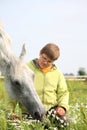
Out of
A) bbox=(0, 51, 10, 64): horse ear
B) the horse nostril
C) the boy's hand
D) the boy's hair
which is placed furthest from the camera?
the boy's hair

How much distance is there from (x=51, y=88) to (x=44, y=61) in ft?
1.00

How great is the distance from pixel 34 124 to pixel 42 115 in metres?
0.16

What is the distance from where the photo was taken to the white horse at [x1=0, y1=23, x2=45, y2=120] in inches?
200

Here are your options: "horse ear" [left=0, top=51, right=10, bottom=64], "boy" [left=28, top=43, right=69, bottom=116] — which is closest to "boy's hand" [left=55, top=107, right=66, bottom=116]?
"boy" [left=28, top=43, right=69, bottom=116]

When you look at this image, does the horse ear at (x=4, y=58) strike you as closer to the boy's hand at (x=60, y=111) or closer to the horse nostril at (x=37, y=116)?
the horse nostril at (x=37, y=116)

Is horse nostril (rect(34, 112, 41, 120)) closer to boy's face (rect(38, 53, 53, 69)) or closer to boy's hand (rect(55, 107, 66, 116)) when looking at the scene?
boy's hand (rect(55, 107, 66, 116))

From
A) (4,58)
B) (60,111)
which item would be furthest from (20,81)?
(60,111)

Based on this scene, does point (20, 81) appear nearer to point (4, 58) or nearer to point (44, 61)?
point (4, 58)

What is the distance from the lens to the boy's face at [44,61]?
5.77 m

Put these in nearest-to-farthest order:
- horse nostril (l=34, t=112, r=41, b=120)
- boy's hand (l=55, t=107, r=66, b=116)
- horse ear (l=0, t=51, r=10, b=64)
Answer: horse nostril (l=34, t=112, r=41, b=120) → horse ear (l=0, t=51, r=10, b=64) → boy's hand (l=55, t=107, r=66, b=116)

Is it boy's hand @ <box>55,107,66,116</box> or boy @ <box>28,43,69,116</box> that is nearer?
boy's hand @ <box>55,107,66,116</box>

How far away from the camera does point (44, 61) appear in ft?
19.0

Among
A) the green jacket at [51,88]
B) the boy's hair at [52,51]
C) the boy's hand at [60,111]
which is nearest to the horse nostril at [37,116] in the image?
the boy's hand at [60,111]

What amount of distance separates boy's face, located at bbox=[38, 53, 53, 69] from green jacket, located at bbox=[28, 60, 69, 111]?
0.26 feet
